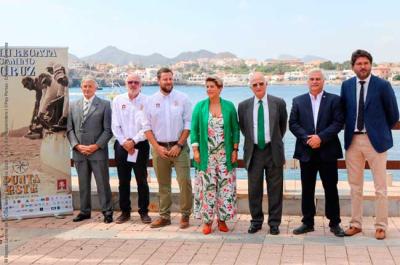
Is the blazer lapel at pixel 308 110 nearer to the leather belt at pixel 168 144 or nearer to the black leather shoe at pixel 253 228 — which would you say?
the black leather shoe at pixel 253 228

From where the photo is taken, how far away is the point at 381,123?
5566mm

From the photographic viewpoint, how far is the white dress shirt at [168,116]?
6184 millimetres

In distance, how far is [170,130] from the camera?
6.18 m

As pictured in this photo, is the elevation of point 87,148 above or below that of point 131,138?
below

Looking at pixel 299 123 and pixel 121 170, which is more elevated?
pixel 299 123

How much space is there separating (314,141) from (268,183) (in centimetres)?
69

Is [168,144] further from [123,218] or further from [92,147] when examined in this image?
[123,218]

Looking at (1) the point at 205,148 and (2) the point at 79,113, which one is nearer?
(1) the point at 205,148

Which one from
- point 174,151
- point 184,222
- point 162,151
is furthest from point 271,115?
point 184,222

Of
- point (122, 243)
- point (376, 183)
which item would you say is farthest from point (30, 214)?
point (376, 183)

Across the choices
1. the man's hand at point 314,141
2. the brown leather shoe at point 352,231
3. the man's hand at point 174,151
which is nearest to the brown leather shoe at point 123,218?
the man's hand at point 174,151

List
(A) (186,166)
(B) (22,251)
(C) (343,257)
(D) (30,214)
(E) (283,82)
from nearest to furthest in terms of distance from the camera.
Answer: (C) (343,257), (B) (22,251), (A) (186,166), (D) (30,214), (E) (283,82)

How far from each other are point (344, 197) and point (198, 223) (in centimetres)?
167

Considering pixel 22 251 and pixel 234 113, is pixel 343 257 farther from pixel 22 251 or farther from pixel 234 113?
pixel 22 251
